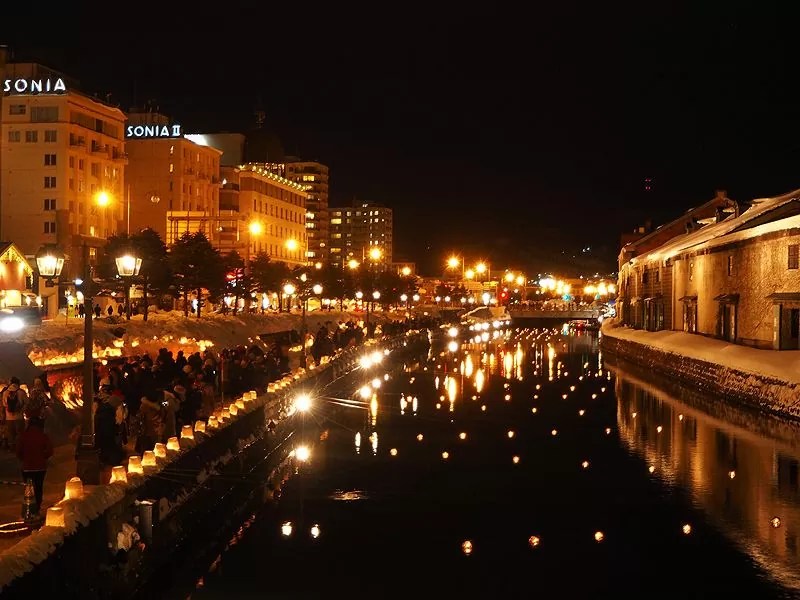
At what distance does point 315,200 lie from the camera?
184000mm

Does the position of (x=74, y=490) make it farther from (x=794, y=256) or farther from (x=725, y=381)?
(x=794, y=256)

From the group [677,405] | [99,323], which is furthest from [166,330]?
[677,405]

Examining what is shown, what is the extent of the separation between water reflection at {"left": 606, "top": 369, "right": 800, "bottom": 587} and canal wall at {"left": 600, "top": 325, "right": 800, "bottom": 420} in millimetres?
652

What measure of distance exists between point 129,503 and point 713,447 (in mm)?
19253

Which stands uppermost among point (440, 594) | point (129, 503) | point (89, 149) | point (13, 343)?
point (89, 149)

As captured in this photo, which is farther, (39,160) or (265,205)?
(265,205)

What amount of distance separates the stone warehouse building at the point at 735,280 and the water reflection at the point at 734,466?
5308 millimetres

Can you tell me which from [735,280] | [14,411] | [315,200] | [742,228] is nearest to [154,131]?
[735,280]

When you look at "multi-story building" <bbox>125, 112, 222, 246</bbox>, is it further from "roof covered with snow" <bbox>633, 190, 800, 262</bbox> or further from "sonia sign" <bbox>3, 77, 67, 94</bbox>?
"roof covered with snow" <bbox>633, 190, 800, 262</bbox>

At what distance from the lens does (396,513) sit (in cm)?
2022

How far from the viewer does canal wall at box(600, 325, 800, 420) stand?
104 feet

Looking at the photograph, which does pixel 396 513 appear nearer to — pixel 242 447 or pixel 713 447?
pixel 242 447

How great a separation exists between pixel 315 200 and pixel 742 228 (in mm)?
144189

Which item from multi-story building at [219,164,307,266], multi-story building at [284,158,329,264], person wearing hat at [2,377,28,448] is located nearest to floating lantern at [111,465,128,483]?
person wearing hat at [2,377,28,448]
